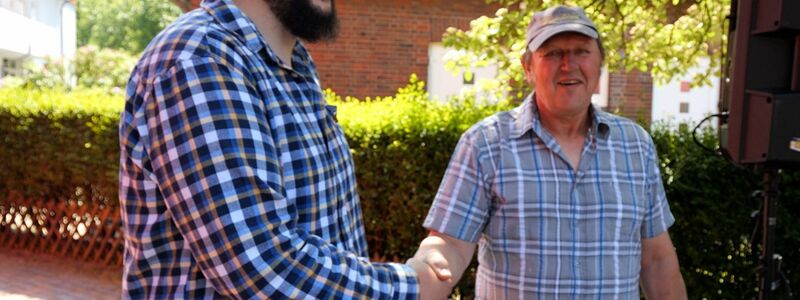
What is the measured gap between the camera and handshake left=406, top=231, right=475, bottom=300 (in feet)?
5.53

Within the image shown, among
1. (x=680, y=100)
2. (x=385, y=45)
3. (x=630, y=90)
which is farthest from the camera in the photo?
(x=680, y=100)

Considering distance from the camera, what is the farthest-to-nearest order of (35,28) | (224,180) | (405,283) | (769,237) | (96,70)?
(35,28) < (96,70) < (769,237) < (405,283) < (224,180)

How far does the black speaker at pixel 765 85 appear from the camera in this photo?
9.07 ft

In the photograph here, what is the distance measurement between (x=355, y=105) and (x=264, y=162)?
4.97 metres

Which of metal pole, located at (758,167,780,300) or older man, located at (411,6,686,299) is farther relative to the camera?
metal pole, located at (758,167,780,300)

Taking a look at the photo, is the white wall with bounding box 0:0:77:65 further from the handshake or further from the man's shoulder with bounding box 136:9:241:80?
the man's shoulder with bounding box 136:9:241:80

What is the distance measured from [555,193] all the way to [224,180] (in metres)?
1.40

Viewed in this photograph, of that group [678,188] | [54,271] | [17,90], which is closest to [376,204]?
[678,188]

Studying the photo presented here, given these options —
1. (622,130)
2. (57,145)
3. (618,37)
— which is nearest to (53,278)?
(57,145)

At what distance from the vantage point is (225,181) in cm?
134

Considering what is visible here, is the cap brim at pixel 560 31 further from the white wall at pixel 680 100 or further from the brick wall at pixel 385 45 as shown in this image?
the white wall at pixel 680 100

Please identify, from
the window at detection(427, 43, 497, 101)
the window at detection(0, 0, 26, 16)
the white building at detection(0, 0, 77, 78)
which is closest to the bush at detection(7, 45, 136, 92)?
the white building at detection(0, 0, 77, 78)

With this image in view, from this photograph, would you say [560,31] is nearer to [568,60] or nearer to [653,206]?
[568,60]

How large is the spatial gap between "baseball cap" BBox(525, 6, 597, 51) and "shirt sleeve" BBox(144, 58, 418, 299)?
1.34m
